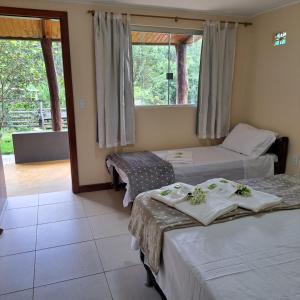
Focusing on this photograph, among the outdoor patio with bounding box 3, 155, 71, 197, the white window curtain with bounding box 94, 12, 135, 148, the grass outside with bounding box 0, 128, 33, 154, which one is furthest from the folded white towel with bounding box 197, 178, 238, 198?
the grass outside with bounding box 0, 128, 33, 154

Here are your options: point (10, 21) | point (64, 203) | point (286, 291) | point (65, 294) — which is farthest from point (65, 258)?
point (10, 21)

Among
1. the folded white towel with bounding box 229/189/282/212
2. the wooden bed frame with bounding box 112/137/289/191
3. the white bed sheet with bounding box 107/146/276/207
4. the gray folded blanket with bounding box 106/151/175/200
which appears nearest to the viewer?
the folded white towel with bounding box 229/189/282/212

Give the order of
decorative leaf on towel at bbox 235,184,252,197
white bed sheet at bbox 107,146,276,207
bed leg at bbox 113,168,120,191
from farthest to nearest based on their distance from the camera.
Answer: bed leg at bbox 113,168,120,191, white bed sheet at bbox 107,146,276,207, decorative leaf on towel at bbox 235,184,252,197

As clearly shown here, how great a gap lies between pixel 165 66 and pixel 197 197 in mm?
2535

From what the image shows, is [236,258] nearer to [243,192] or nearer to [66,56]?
[243,192]

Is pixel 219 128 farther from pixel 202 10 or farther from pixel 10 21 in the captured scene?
pixel 10 21

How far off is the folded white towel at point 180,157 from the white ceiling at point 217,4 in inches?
71.3

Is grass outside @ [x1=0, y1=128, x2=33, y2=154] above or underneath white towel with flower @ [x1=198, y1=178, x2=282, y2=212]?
underneath

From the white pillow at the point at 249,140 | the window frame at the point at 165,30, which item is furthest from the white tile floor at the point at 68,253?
the white pillow at the point at 249,140

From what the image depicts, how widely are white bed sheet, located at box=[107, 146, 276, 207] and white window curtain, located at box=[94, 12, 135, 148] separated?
411mm

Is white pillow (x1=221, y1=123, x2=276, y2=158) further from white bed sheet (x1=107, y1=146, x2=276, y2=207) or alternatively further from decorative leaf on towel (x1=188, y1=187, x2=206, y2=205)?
decorative leaf on towel (x1=188, y1=187, x2=206, y2=205)

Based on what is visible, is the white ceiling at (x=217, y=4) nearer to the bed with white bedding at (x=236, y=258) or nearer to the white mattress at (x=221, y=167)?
the white mattress at (x=221, y=167)

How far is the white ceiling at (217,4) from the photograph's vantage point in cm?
315

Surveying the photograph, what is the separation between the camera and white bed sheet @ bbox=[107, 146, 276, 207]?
10.1 ft
